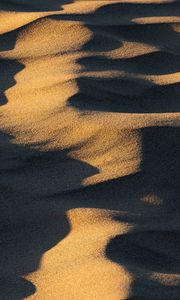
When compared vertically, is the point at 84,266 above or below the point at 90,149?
below

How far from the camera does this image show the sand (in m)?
2.01

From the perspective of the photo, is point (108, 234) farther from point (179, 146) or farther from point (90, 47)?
point (90, 47)

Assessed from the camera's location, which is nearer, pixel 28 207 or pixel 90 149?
pixel 28 207

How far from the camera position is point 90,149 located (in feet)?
7.66

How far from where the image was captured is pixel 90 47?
2740 mm

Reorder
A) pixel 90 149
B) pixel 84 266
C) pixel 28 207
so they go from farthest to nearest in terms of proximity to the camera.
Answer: pixel 90 149
pixel 28 207
pixel 84 266

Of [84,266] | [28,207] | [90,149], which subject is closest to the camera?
[84,266]

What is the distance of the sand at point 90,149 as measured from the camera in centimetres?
201

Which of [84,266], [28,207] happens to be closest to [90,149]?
[28,207]

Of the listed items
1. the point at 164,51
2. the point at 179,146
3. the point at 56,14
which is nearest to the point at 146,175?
the point at 179,146

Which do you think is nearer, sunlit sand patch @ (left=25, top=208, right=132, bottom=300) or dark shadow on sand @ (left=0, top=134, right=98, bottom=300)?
sunlit sand patch @ (left=25, top=208, right=132, bottom=300)

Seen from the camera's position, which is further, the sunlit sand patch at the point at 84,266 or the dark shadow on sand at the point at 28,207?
the dark shadow on sand at the point at 28,207

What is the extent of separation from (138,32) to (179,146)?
0.62m

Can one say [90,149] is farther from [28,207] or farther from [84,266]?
[84,266]
